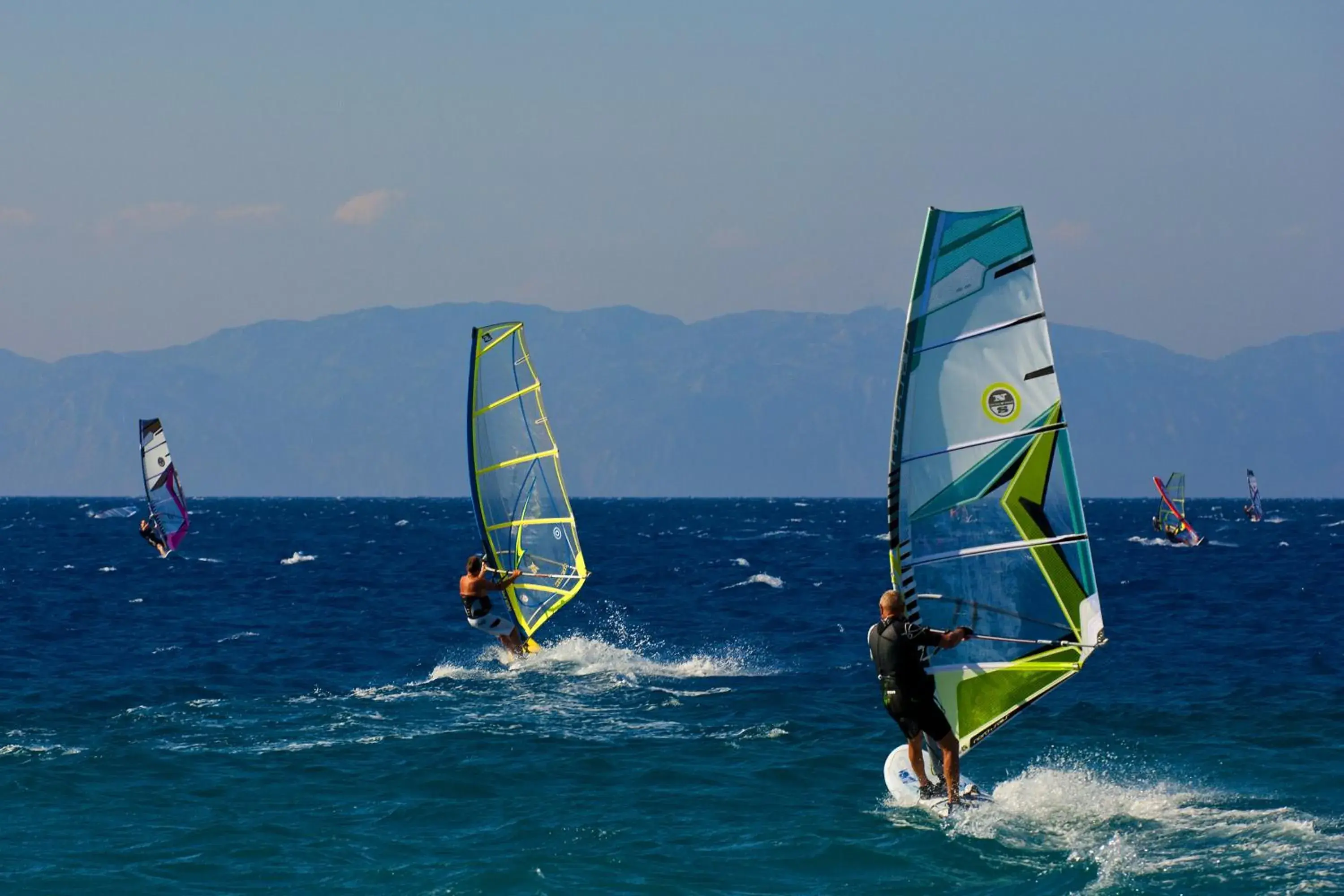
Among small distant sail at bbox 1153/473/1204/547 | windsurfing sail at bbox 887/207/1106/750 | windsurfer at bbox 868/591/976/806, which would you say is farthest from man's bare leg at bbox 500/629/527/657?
small distant sail at bbox 1153/473/1204/547

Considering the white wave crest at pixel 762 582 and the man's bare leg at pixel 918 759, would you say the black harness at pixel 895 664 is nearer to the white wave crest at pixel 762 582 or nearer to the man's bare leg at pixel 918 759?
the man's bare leg at pixel 918 759

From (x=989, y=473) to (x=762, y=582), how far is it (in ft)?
114

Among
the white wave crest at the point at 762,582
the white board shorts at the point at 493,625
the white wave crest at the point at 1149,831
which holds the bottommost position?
the white wave crest at the point at 1149,831

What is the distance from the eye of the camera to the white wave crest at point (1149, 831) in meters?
12.6

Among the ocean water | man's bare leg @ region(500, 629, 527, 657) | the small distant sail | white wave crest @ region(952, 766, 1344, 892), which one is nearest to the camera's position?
white wave crest @ region(952, 766, 1344, 892)

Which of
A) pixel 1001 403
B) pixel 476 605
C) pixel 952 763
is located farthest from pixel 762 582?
pixel 1001 403

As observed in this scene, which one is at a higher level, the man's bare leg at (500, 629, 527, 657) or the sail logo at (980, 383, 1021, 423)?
the sail logo at (980, 383, 1021, 423)

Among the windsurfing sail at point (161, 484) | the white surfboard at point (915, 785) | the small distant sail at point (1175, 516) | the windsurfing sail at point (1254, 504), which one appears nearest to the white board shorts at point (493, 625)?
the white surfboard at point (915, 785)

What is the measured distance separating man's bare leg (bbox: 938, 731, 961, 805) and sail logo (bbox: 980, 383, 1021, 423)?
2.90 meters

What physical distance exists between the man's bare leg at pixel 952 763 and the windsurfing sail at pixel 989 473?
2.14 feet

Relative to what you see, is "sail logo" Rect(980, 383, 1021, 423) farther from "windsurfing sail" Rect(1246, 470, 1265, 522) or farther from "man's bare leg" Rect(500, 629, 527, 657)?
"windsurfing sail" Rect(1246, 470, 1265, 522)

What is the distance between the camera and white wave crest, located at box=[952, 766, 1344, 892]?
41.3ft

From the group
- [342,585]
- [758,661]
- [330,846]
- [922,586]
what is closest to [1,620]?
[342,585]

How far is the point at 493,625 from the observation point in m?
25.1
